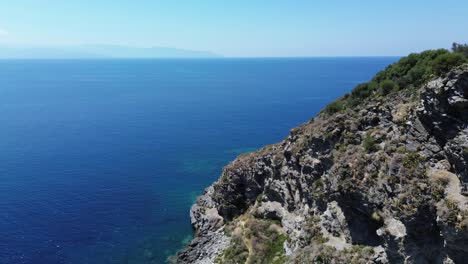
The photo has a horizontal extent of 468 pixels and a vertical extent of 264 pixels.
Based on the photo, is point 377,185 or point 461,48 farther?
point 461,48

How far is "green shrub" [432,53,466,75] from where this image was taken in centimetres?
4138

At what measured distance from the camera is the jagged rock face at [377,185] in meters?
35.8

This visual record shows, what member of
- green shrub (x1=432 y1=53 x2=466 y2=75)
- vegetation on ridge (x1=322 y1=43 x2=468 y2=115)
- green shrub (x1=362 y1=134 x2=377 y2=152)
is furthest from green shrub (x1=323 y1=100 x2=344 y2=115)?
green shrub (x1=432 y1=53 x2=466 y2=75)

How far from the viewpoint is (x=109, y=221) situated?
253ft

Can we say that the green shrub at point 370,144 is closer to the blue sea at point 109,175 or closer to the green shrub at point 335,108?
the green shrub at point 335,108

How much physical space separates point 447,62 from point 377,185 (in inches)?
631

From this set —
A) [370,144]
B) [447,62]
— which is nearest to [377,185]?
[370,144]

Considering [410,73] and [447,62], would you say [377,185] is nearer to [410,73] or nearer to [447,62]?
[447,62]

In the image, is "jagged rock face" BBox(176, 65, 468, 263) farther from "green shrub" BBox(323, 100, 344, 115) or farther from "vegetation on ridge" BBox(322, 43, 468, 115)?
"green shrub" BBox(323, 100, 344, 115)

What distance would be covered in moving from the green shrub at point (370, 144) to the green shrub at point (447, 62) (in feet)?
35.0

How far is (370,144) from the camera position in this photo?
45.9 m

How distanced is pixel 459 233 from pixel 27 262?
2505 inches

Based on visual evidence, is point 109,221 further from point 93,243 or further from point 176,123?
point 176,123

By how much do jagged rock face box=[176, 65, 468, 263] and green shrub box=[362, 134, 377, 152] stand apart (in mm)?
125
